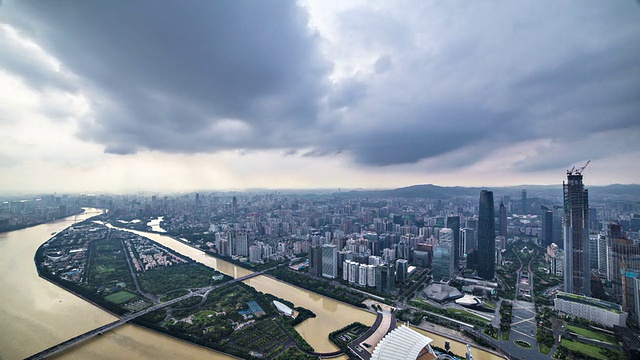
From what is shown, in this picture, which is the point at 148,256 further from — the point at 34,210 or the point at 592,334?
the point at 592,334

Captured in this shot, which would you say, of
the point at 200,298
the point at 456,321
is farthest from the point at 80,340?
the point at 456,321

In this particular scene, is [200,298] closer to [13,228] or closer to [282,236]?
[13,228]

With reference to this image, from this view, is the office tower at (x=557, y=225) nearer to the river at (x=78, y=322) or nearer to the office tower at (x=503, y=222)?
the office tower at (x=503, y=222)

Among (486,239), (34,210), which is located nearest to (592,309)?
(486,239)

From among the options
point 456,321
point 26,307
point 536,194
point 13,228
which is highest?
point 536,194

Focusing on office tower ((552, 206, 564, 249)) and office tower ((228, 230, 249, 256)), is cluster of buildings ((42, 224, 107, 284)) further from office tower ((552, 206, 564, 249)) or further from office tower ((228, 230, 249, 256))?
office tower ((552, 206, 564, 249))

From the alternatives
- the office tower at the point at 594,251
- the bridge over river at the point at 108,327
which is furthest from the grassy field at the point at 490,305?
the bridge over river at the point at 108,327
